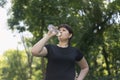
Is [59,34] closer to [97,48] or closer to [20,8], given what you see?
[20,8]

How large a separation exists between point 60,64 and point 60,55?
0.33ft

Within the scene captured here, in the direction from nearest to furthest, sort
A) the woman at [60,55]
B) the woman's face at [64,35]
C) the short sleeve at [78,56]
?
the woman at [60,55] → the woman's face at [64,35] → the short sleeve at [78,56]

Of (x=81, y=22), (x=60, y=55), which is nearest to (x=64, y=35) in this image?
(x=60, y=55)

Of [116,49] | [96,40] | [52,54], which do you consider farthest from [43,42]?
[116,49]

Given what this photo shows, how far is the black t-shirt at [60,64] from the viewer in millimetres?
4020

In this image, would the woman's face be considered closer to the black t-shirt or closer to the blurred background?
the black t-shirt

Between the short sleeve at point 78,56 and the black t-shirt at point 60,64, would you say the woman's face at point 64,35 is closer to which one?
the black t-shirt at point 60,64

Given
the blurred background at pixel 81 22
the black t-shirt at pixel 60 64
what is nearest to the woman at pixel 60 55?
the black t-shirt at pixel 60 64

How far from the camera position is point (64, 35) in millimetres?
4184

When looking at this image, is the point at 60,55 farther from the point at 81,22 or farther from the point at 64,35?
the point at 81,22

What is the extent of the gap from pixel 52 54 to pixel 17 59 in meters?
49.4

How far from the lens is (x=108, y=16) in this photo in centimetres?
2442

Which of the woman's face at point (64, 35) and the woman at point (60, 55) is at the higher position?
the woman's face at point (64, 35)

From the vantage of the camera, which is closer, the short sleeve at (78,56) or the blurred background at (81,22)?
the short sleeve at (78,56)
